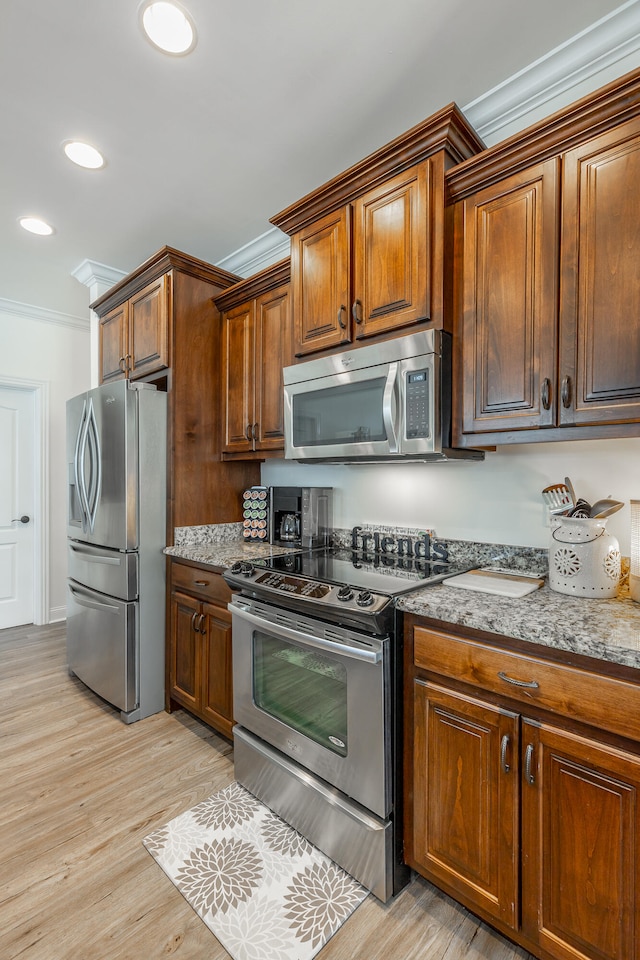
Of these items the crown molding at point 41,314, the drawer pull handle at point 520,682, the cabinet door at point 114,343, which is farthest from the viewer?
the crown molding at point 41,314

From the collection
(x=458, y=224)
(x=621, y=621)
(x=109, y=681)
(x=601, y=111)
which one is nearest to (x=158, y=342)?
(x=458, y=224)

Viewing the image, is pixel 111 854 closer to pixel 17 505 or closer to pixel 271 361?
pixel 271 361

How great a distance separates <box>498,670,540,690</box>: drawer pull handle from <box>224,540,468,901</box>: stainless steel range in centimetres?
34

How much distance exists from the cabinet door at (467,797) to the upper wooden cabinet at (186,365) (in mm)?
1738

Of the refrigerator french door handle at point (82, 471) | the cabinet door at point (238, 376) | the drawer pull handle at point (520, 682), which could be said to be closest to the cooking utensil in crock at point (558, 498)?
the drawer pull handle at point (520, 682)

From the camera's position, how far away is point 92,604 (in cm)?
275

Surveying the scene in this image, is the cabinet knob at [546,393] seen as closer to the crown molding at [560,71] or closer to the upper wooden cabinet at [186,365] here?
the crown molding at [560,71]

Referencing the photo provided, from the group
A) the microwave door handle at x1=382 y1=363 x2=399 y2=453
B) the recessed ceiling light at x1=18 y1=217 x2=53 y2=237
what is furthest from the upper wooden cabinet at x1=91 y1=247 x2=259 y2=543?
the microwave door handle at x1=382 y1=363 x2=399 y2=453

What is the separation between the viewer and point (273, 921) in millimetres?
1397

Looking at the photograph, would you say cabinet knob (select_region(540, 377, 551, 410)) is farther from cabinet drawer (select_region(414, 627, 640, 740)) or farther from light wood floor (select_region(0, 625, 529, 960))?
light wood floor (select_region(0, 625, 529, 960))

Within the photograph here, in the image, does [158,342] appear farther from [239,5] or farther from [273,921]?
[273,921]

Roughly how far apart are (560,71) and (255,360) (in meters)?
1.77

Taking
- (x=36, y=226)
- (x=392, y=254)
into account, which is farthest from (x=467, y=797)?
(x=36, y=226)

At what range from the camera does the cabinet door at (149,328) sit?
2623 millimetres
